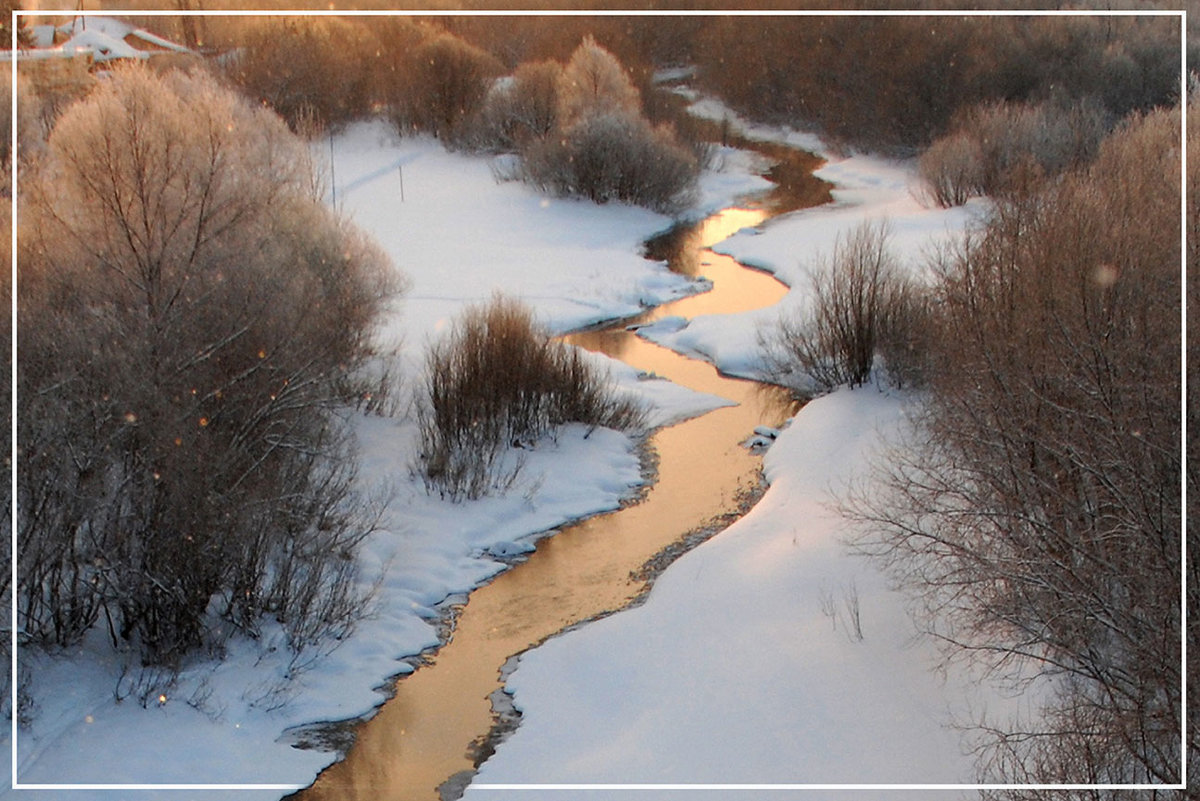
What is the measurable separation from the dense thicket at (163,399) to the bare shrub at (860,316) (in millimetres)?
8204

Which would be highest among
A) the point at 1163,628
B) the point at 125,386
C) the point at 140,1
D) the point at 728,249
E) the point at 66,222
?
the point at 140,1

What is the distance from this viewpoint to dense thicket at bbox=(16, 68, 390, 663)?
9086 millimetres

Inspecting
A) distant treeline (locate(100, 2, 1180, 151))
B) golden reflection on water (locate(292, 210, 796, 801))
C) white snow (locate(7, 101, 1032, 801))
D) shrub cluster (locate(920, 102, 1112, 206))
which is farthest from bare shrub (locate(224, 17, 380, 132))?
white snow (locate(7, 101, 1032, 801))

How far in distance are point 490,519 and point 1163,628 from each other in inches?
319

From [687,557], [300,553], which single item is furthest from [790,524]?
[300,553]

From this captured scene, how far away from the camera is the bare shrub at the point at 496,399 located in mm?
14164

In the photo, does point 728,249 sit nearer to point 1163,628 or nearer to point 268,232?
point 268,232

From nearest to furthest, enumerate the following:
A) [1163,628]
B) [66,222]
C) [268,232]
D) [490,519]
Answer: [1163,628] < [66,222] < [268,232] < [490,519]

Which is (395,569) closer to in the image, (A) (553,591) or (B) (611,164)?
(A) (553,591)

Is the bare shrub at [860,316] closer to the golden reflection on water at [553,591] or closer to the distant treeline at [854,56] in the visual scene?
the golden reflection on water at [553,591]

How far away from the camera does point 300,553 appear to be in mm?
11156

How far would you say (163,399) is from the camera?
30.9ft

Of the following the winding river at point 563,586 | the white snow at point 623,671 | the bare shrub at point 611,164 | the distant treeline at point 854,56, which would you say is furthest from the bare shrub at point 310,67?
the white snow at point 623,671

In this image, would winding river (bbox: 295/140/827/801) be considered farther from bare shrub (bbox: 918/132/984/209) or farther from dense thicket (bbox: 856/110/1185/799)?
bare shrub (bbox: 918/132/984/209)
